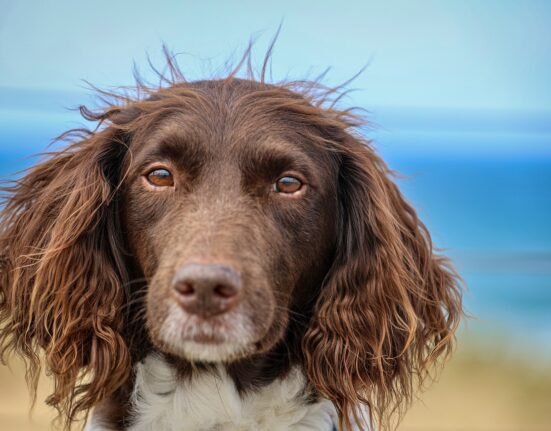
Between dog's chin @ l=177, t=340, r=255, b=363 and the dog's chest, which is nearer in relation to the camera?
dog's chin @ l=177, t=340, r=255, b=363

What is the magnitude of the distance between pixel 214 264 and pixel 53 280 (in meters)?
0.91

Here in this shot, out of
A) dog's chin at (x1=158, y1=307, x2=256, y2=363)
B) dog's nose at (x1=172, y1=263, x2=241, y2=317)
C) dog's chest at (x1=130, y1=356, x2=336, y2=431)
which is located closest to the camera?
dog's nose at (x1=172, y1=263, x2=241, y2=317)

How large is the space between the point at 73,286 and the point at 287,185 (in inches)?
36.6

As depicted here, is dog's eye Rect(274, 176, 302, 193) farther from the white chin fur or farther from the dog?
the white chin fur

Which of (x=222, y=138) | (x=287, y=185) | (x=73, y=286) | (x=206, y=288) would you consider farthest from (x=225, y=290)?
(x=73, y=286)

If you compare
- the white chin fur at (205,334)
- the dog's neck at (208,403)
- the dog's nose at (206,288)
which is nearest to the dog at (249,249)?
the dog's neck at (208,403)

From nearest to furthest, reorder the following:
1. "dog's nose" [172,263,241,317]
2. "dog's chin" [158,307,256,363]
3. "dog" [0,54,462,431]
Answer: "dog's nose" [172,263,241,317] → "dog's chin" [158,307,256,363] → "dog" [0,54,462,431]

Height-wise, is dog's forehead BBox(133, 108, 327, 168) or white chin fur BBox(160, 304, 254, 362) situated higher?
dog's forehead BBox(133, 108, 327, 168)

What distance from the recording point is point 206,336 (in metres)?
2.66

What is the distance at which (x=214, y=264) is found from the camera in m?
2.57

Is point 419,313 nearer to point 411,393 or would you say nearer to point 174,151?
point 411,393

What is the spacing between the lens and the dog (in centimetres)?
303

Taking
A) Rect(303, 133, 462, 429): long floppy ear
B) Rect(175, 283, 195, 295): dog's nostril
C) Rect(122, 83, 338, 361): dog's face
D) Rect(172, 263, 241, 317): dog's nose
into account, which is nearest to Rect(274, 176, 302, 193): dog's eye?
Rect(122, 83, 338, 361): dog's face

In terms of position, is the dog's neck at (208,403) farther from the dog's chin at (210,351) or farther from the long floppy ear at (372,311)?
the dog's chin at (210,351)
